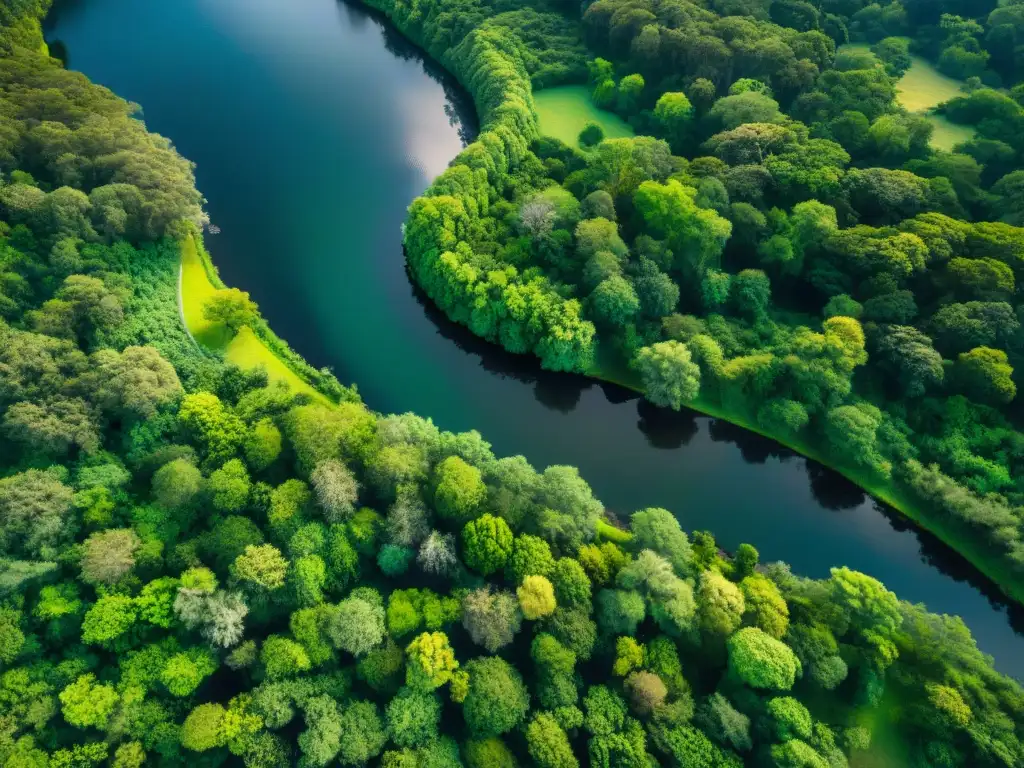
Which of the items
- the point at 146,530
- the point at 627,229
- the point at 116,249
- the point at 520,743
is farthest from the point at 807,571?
the point at 116,249

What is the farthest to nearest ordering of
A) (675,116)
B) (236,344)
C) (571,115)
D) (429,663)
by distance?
1. (571,115)
2. (675,116)
3. (236,344)
4. (429,663)

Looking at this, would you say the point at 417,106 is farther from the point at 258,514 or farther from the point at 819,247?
the point at 258,514

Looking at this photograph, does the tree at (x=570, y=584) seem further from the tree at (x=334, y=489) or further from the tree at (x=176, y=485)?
the tree at (x=176, y=485)

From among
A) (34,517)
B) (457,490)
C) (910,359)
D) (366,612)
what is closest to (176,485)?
(34,517)

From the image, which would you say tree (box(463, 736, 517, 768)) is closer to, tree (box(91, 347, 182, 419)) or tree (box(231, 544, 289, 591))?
tree (box(231, 544, 289, 591))

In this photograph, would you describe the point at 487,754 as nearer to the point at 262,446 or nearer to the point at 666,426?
the point at 262,446

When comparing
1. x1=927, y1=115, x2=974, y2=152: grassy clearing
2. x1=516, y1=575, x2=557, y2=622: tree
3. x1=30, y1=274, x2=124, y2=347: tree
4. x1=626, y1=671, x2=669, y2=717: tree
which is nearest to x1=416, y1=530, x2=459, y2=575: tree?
x1=516, y1=575, x2=557, y2=622: tree

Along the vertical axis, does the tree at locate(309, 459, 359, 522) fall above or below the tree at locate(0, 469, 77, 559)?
above
